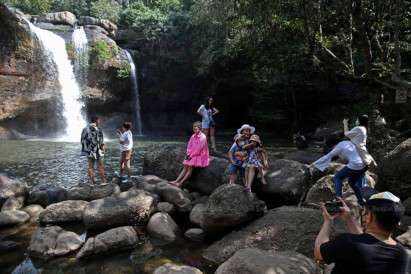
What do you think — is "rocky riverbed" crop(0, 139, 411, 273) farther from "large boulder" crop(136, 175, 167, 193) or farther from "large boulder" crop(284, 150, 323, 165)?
"large boulder" crop(284, 150, 323, 165)

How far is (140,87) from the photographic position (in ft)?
81.9

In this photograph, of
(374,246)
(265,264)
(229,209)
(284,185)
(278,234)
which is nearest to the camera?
(374,246)

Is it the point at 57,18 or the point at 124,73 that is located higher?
the point at 57,18

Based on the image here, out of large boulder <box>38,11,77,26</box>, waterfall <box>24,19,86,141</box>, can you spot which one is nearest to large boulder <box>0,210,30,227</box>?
waterfall <box>24,19,86,141</box>

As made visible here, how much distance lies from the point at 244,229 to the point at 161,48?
22666 mm

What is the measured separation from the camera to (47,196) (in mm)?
6605

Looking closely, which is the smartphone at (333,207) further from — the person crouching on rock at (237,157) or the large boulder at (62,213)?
the large boulder at (62,213)

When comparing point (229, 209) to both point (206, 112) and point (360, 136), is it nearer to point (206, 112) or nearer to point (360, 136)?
point (360, 136)

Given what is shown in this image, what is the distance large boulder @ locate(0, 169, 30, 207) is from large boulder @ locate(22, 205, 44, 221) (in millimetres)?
595

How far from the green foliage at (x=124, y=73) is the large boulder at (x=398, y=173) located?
2009cm

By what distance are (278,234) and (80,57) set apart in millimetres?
21661

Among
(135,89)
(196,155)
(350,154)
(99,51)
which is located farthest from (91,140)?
(135,89)

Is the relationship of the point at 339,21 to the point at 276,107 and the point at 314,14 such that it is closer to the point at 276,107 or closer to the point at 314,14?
the point at 314,14

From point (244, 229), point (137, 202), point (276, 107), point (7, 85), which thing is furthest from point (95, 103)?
point (244, 229)
